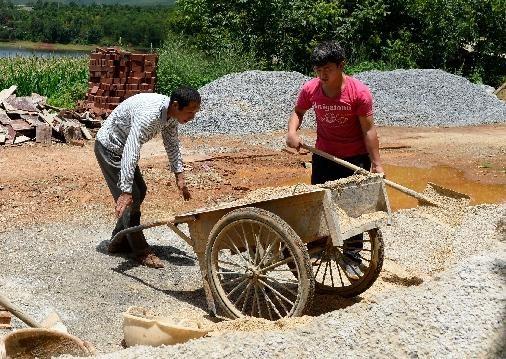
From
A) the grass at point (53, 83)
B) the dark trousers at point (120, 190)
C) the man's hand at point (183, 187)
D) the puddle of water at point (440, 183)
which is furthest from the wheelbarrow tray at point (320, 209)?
the grass at point (53, 83)

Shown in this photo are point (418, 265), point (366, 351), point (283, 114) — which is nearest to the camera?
point (366, 351)

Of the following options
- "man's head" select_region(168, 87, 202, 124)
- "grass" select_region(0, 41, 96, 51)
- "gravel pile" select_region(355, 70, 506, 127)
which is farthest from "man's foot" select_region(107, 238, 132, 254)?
"grass" select_region(0, 41, 96, 51)

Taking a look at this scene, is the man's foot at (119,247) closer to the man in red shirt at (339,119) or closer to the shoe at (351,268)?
the man in red shirt at (339,119)

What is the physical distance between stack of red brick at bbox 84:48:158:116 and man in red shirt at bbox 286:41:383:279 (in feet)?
28.9

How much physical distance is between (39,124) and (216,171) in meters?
3.67

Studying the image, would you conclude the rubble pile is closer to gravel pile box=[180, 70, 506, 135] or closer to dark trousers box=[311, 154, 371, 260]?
gravel pile box=[180, 70, 506, 135]

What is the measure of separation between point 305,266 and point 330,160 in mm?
1331

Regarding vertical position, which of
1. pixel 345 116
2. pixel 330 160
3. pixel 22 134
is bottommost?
pixel 22 134

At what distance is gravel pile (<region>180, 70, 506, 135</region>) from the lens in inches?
557

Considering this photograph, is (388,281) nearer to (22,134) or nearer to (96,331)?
(96,331)

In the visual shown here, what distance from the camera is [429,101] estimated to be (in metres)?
16.5

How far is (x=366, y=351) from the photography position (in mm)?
3646

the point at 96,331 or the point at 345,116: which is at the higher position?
the point at 345,116

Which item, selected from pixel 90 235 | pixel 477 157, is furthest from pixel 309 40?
pixel 90 235
